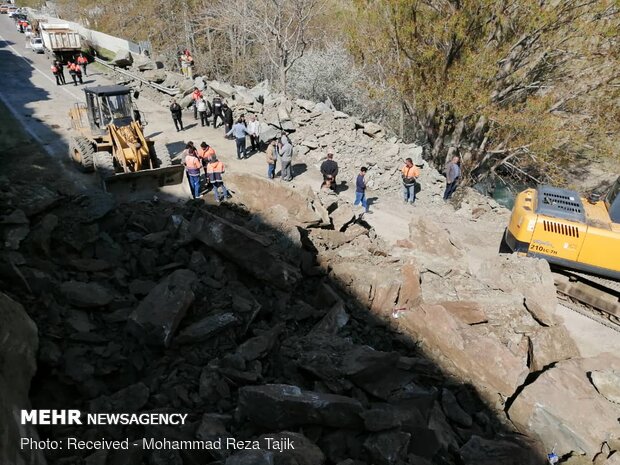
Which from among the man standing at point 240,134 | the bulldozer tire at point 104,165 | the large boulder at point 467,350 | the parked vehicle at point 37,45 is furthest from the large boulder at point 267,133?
the parked vehicle at point 37,45

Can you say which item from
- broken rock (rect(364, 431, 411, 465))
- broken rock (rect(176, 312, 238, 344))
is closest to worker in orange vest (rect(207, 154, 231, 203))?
broken rock (rect(176, 312, 238, 344))

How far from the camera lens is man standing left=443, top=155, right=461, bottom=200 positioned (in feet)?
43.1

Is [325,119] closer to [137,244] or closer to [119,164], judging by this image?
[119,164]

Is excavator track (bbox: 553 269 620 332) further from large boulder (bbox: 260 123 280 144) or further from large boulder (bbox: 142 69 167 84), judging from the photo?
large boulder (bbox: 142 69 167 84)

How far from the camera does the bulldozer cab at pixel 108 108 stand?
12133 millimetres

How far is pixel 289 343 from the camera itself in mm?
5691

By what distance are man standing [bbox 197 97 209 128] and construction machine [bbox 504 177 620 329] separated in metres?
13.4

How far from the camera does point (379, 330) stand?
6.89 m

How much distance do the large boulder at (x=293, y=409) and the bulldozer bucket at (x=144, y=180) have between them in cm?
836

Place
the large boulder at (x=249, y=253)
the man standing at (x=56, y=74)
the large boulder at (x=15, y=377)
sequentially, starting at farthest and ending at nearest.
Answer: the man standing at (x=56, y=74)
the large boulder at (x=249, y=253)
the large boulder at (x=15, y=377)

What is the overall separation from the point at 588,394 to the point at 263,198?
707 centimetres

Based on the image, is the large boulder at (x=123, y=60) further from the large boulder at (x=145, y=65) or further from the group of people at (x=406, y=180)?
the group of people at (x=406, y=180)

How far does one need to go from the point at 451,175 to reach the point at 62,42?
26.2 meters

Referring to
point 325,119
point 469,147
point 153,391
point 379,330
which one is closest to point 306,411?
point 153,391
